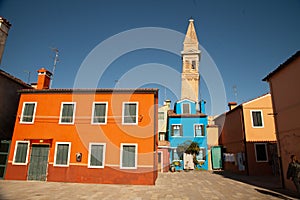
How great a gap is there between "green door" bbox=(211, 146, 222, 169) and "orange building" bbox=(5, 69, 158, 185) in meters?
12.6

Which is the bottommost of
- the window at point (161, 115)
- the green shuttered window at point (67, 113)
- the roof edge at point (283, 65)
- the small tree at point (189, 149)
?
the small tree at point (189, 149)

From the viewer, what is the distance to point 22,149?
14125 millimetres

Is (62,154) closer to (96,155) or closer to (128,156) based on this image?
(96,155)

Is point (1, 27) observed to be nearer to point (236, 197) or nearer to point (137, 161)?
point (137, 161)

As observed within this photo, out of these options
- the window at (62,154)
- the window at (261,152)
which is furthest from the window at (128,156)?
the window at (261,152)

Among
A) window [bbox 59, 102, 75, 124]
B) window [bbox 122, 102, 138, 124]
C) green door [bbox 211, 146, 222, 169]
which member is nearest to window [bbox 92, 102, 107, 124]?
window [bbox 122, 102, 138, 124]

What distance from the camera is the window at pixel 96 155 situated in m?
13.4

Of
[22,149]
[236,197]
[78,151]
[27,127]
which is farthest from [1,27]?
[236,197]

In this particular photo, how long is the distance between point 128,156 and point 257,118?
13.4 meters

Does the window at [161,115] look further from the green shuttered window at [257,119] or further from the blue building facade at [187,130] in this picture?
the green shuttered window at [257,119]

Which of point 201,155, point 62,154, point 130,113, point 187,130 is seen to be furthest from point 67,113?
point 201,155

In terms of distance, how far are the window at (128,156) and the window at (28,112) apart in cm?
693

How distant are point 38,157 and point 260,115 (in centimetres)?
1900

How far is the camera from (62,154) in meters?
13.8
